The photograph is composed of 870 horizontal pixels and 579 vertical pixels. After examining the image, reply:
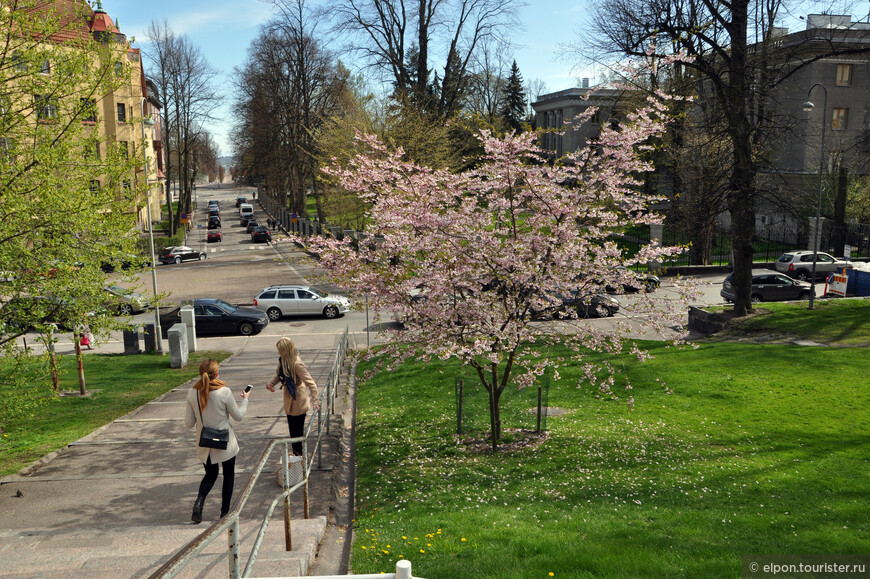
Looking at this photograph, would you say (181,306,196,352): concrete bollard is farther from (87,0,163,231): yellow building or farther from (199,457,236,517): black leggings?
(199,457,236,517): black leggings

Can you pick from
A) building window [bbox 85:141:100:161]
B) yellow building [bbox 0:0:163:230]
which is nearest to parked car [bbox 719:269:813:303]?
yellow building [bbox 0:0:163:230]

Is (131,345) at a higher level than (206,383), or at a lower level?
lower

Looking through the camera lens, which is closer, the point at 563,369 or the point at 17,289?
the point at 17,289

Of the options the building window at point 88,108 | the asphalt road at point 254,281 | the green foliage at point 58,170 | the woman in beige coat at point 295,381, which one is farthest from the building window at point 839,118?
the building window at point 88,108

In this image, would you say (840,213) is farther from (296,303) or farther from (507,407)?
(507,407)

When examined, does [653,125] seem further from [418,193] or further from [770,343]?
[770,343]

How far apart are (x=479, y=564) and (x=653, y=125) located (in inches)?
315

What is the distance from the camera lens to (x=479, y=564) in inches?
247

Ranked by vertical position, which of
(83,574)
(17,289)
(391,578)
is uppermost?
(17,289)

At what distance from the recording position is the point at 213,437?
23.0ft

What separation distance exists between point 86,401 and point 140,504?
8.25 meters

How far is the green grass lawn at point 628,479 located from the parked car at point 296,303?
44.6ft

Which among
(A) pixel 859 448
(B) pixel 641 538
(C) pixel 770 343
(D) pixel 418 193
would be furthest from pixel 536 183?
(C) pixel 770 343

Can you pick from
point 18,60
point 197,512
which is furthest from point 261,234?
point 197,512
